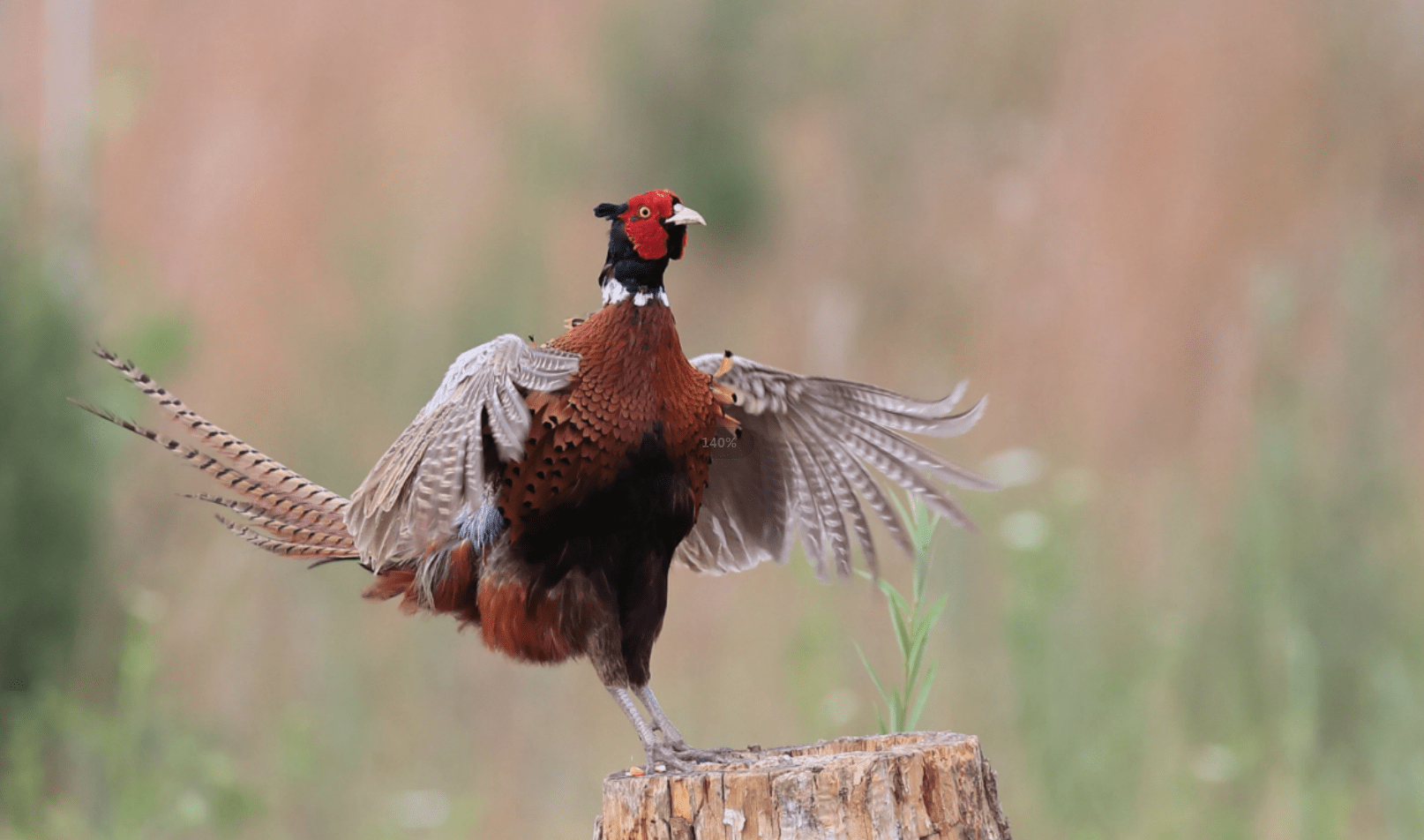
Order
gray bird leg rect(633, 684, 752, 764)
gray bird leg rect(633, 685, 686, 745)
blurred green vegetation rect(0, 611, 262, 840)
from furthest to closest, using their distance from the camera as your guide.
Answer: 1. blurred green vegetation rect(0, 611, 262, 840)
2. gray bird leg rect(633, 685, 686, 745)
3. gray bird leg rect(633, 684, 752, 764)

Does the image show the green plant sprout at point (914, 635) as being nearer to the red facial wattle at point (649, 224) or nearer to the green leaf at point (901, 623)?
the green leaf at point (901, 623)

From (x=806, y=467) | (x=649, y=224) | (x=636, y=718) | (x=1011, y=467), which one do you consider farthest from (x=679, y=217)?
(x=1011, y=467)

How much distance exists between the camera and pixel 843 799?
254 centimetres

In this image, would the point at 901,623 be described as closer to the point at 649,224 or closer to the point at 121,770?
the point at 649,224

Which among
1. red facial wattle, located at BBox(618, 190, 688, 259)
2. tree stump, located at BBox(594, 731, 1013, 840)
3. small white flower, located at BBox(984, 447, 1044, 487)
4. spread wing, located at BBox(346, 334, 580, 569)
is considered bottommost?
tree stump, located at BBox(594, 731, 1013, 840)

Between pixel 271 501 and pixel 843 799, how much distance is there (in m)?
2.03

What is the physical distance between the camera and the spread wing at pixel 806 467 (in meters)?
3.70

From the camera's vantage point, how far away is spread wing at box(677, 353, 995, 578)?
3701 millimetres

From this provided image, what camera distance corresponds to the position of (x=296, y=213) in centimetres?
952

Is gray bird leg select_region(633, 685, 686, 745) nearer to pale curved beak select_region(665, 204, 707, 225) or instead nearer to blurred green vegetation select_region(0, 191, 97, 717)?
pale curved beak select_region(665, 204, 707, 225)

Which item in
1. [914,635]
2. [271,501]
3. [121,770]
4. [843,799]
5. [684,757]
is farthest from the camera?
[121,770]

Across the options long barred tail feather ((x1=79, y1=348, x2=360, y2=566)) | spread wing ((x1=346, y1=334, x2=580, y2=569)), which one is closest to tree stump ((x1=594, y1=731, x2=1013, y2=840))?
spread wing ((x1=346, y1=334, x2=580, y2=569))

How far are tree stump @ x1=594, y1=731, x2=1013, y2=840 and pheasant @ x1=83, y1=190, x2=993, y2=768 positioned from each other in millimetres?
492

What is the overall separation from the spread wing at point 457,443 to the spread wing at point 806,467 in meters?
0.68
